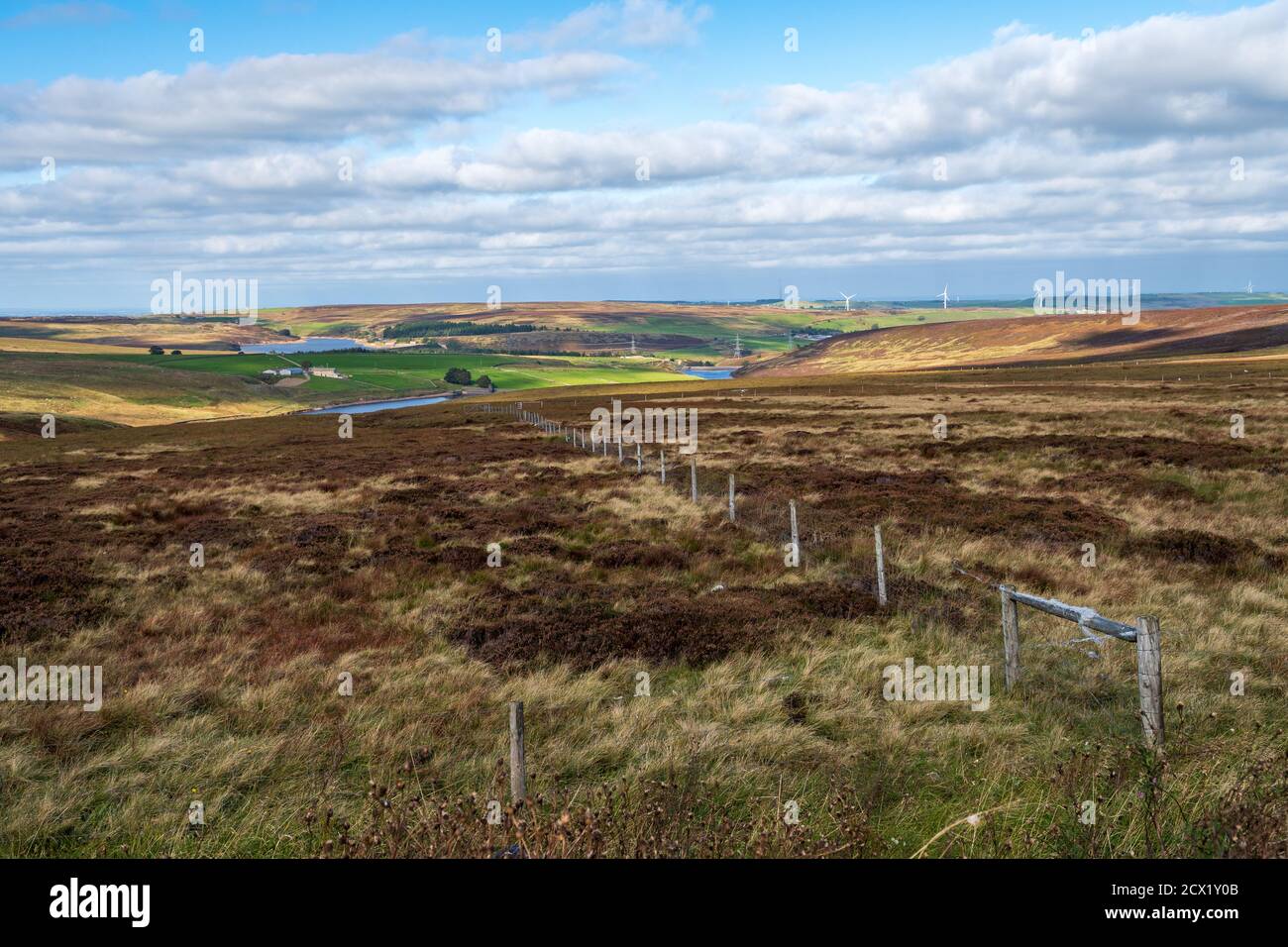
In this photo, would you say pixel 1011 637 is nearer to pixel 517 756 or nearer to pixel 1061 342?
pixel 517 756

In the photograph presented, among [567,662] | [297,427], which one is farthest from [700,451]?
[297,427]

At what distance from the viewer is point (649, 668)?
30.3 feet

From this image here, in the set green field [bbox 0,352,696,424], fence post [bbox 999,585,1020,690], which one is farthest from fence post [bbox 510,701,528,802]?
green field [bbox 0,352,696,424]

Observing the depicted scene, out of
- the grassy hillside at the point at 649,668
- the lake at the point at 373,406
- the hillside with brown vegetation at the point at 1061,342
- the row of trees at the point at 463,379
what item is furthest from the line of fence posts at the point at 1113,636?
the row of trees at the point at 463,379

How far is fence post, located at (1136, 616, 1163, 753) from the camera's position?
616cm

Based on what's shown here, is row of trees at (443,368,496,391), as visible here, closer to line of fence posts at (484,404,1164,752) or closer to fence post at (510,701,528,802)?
line of fence posts at (484,404,1164,752)

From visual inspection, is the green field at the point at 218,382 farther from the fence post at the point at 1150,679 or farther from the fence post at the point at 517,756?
the fence post at the point at 1150,679

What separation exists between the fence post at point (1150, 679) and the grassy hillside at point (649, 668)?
266 millimetres

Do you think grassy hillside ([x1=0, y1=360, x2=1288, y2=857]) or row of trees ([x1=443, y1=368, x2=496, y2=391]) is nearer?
grassy hillside ([x1=0, y1=360, x2=1288, y2=857])

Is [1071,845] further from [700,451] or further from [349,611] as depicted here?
[700,451]

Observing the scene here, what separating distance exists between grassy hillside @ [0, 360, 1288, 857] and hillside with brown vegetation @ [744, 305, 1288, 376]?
416 ft

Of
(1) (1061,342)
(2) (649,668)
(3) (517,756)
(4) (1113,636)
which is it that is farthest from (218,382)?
(1) (1061,342)

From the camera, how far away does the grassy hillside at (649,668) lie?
210 inches
